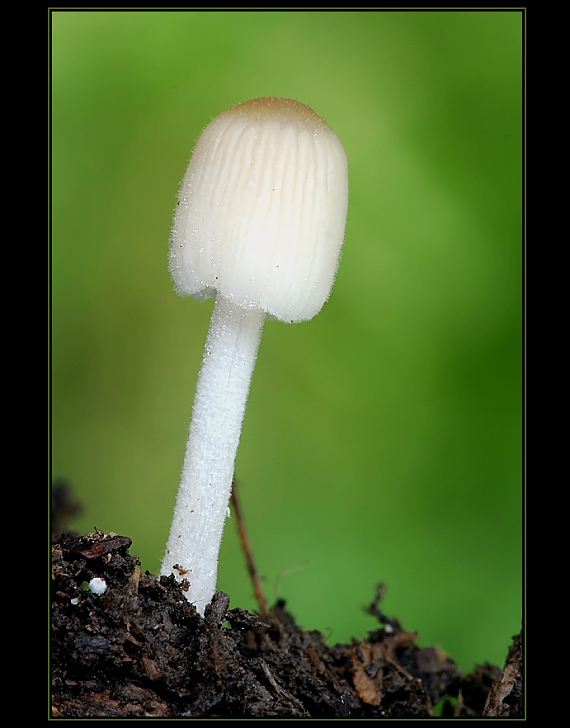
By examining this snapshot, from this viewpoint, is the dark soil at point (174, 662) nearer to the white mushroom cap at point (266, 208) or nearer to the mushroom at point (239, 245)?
the mushroom at point (239, 245)

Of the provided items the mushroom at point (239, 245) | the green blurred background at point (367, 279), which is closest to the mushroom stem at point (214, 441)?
the mushroom at point (239, 245)

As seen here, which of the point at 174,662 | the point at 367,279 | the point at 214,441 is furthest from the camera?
the point at 367,279

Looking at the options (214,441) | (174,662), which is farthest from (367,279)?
(174,662)

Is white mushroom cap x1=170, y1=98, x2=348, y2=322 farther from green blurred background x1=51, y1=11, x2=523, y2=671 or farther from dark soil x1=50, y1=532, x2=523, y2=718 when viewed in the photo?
green blurred background x1=51, y1=11, x2=523, y2=671

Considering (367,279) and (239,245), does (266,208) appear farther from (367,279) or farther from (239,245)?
(367,279)

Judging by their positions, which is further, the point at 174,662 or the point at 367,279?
the point at 367,279

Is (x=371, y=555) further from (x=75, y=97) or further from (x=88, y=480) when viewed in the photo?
(x=75, y=97)
